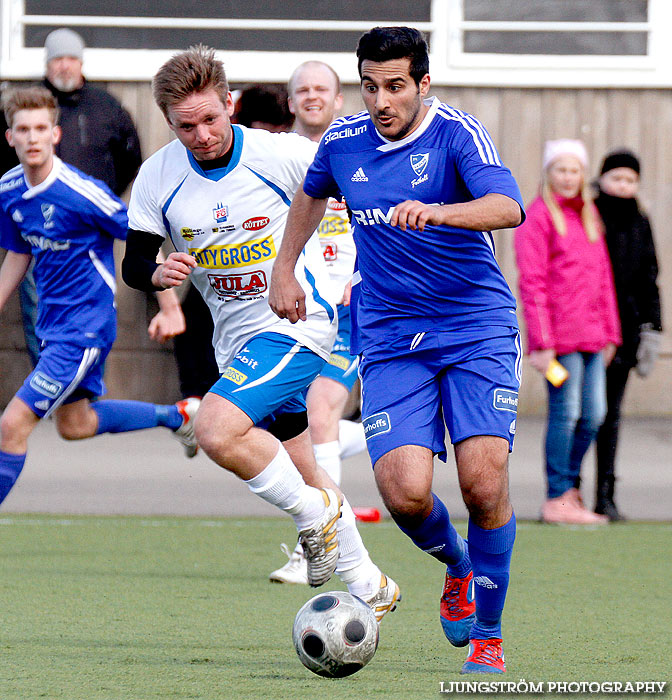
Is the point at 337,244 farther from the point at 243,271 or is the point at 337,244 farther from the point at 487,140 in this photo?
the point at 487,140

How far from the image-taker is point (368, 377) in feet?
17.0

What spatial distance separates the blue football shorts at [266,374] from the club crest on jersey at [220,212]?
0.47 metres

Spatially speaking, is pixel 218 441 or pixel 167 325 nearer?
pixel 218 441

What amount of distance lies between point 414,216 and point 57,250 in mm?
3797

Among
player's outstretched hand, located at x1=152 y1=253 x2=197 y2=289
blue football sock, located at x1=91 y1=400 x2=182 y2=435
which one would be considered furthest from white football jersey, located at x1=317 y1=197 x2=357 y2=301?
player's outstretched hand, located at x1=152 y1=253 x2=197 y2=289

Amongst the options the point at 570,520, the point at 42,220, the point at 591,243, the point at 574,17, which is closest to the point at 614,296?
the point at 591,243

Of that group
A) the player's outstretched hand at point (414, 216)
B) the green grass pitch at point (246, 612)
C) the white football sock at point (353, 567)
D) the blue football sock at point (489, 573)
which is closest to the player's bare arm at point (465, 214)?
the player's outstretched hand at point (414, 216)

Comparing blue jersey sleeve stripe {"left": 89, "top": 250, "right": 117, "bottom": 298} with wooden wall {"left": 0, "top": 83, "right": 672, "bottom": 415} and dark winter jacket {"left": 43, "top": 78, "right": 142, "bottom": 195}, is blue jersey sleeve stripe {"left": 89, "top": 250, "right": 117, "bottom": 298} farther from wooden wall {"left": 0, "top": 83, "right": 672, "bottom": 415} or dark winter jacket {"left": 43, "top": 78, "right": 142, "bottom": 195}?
wooden wall {"left": 0, "top": 83, "right": 672, "bottom": 415}

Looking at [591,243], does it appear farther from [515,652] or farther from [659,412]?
[659,412]

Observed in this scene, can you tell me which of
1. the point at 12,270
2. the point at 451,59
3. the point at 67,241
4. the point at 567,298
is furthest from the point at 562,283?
the point at 451,59

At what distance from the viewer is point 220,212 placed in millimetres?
5668

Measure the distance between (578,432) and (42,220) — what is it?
3.34m

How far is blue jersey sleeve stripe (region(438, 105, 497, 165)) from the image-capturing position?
480 centimetres

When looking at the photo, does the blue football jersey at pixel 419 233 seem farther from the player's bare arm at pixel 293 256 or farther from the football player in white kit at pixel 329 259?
the football player in white kit at pixel 329 259
